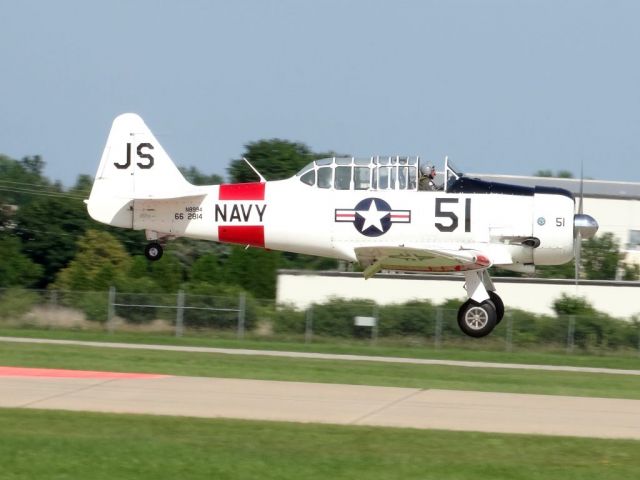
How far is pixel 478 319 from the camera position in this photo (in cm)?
2086

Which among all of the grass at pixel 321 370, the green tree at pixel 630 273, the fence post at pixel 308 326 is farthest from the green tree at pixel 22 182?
the grass at pixel 321 370

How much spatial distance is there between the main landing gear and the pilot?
69.2 inches

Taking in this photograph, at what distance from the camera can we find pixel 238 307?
34.0m

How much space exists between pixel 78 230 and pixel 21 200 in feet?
82.6

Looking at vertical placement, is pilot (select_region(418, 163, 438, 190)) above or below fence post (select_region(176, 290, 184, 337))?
above

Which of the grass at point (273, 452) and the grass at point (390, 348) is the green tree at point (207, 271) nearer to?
the grass at point (390, 348)

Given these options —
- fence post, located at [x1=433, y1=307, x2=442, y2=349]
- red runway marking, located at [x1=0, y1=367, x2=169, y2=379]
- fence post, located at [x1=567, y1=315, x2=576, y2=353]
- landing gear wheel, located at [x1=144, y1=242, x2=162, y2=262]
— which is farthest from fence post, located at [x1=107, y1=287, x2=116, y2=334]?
red runway marking, located at [x1=0, y1=367, x2=169, y2=379]

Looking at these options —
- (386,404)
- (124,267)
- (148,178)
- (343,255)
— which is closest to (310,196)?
(343,255)

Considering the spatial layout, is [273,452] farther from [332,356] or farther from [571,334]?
[571,334]

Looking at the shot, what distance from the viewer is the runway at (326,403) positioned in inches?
504

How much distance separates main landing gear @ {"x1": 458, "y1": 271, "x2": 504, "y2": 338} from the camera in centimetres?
2081

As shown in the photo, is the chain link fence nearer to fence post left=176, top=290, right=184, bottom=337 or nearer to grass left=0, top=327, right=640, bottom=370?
fence post left=176, top=290, right=184, bottom=337

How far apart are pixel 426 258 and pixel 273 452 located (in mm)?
10060

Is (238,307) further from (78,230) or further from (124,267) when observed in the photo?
(78,230)
